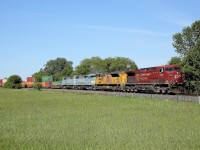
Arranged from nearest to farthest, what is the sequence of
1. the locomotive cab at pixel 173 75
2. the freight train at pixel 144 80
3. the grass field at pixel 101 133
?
the grass field at pixel 101 133 → the locomotive cab at pixel 173 75 → the freight train at pixel 144 80

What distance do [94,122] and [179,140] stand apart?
22.9 ft

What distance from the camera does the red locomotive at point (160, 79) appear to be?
4309 cm

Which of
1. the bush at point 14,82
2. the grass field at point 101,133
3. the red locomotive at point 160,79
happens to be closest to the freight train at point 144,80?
the red locomotive at point 160,79

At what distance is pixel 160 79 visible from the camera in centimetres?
4525

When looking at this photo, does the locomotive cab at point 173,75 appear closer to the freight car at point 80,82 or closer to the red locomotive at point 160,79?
the red locomotive at point 160,79

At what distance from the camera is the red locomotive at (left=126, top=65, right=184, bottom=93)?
43.1 m

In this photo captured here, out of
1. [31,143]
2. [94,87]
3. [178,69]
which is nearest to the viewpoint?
[31,143]

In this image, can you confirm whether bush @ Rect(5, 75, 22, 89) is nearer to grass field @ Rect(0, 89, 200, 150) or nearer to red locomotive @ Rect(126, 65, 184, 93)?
red locomotive @ Rect(126, 65, 184, 93)

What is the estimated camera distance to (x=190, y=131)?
16.8 metres

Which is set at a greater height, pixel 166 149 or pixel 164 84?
pixel 164 84

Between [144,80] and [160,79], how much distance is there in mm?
5157

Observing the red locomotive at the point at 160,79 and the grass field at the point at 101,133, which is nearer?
the grass field at the point at 101,133

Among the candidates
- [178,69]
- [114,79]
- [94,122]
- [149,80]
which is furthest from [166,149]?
[114,79]

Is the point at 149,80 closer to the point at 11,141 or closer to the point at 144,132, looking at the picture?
the point at 144,132
